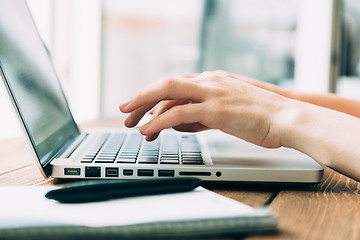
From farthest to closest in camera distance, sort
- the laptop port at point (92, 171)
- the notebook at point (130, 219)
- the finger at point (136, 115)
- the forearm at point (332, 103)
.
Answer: the forearm at point (332, 103) < the finger at point (136, 115) < the laptop port at point (92, 171) < the notebook at point (130, 219)

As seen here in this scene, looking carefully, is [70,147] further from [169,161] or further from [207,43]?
[207,43]

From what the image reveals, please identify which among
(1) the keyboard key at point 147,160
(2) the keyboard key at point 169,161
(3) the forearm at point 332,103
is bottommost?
(2) the keyboard key at point 169,161

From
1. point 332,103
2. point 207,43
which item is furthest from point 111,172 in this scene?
point 207,43

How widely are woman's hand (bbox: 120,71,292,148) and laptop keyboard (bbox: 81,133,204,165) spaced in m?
0.04

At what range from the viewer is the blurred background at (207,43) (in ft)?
9.96

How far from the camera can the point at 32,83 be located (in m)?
0.60

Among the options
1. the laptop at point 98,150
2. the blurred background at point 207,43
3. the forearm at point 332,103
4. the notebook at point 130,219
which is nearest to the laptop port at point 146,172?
the laptop at point 98,150

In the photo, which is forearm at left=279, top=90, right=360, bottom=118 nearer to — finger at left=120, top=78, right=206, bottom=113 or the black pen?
finger at left=120, top=78, right=206, bottom=113

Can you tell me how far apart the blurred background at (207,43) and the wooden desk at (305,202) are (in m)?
2.52

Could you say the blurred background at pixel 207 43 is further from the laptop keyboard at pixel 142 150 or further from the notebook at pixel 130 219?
the notebook at pixel 130 219

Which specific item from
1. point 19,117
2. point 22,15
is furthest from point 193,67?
point 19,117

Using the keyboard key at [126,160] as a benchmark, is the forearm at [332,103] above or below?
above

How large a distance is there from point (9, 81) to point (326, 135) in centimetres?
42

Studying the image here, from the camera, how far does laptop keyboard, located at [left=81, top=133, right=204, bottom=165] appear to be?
0.50 metres
